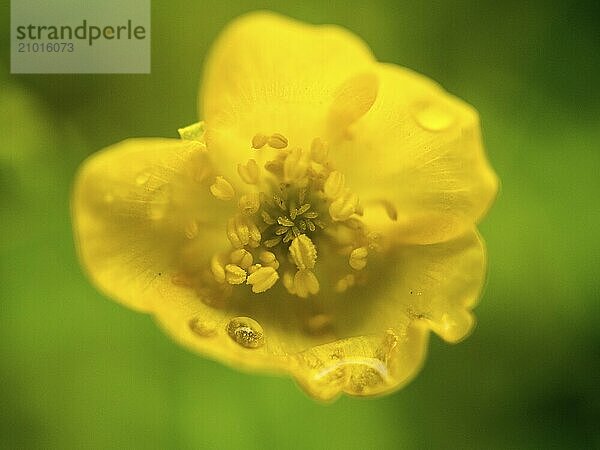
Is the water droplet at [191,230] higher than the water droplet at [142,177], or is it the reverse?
the water droplet at [142,177]

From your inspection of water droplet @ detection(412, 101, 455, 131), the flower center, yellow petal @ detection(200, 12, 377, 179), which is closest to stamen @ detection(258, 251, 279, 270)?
the flower center

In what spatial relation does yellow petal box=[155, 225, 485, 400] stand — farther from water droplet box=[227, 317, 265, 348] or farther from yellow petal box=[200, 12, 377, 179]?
yellow petal box=[200, 12, 377, 179]

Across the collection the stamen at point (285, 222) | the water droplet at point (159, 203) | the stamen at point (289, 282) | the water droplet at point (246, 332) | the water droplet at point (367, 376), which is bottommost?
the water droplet at point (367, 376)

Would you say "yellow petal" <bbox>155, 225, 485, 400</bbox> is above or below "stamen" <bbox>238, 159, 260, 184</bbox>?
below

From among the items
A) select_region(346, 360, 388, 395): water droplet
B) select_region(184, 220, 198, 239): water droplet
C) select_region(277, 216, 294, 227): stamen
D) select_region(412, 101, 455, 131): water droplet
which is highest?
select_region(412, 101, 455, 131): water droplet


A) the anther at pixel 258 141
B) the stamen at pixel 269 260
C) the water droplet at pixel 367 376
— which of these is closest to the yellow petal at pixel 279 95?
the anther at pixel 258 141

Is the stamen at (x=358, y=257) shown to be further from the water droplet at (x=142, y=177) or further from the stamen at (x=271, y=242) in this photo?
the water droplet at (x=142, y=177)

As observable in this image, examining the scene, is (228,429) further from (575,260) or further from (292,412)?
(575,260)
